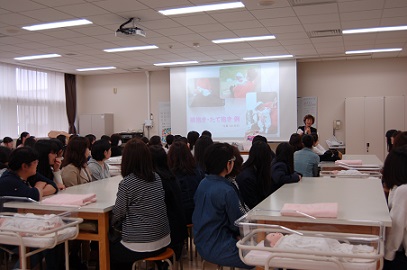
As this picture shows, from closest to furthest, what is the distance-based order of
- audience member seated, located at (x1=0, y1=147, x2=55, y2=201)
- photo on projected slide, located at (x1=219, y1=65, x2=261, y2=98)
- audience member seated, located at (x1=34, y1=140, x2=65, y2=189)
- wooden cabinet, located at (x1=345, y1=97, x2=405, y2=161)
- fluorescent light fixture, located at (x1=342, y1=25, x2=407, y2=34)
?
audience member seated, located at (x1=0, y1=147, x2=55, y2=201) < audience member seated, located at (x1=34, y1=140, x2=65, y2=189) < fluorescent light fixture, located at (x1=342, y1=25, x2=407, y2=34) < wooden cabinet, located at (x1=345, y1=97, x2=405, y2=161) < photo on projected slide, located at (x1=219, y1=65, x2=261, y2=98)

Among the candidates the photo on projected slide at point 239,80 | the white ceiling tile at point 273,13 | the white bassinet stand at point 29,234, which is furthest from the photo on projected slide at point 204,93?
the white bassinet stand at point 29,234

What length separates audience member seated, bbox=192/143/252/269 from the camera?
93.1 inches

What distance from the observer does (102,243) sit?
2820 mm

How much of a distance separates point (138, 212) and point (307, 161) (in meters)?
2.59

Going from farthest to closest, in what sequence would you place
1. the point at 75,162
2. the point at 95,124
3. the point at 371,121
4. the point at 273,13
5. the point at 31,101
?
the point at 95,124 → the point at 31,101 → the point at 371,121 → the point at 273,13 → the point at 75,162

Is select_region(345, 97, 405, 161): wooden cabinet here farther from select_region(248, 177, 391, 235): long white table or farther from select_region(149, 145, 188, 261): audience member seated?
select_region(149, 145, 188, 261): audience member seated

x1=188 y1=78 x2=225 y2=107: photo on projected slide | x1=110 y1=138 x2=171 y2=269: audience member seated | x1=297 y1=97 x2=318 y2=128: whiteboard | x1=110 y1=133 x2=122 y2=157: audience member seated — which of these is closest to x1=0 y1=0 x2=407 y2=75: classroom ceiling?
x1=188 y1=78 x2=225 y2=107: photo on projected slide

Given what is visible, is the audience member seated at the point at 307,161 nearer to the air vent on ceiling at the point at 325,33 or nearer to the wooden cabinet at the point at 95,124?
the air vent on ceiling at the point at 325,33

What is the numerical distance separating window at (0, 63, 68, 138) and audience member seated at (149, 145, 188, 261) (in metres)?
7.16

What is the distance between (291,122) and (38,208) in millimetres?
7147

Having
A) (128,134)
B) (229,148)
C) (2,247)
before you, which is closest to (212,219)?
(229,148)

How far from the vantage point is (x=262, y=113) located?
9367 mm

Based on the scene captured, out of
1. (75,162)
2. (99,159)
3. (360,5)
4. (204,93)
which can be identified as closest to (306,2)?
(360,5)

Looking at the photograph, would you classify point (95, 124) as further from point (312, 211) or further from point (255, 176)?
point (312, 211)
